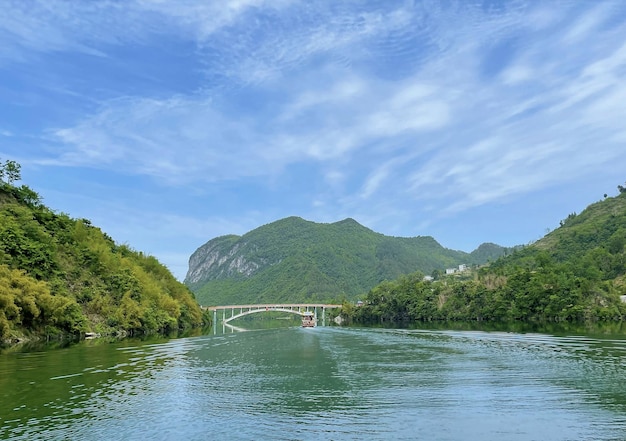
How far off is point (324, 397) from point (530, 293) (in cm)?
8523

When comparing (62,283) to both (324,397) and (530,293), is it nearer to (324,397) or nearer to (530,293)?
(324,397)

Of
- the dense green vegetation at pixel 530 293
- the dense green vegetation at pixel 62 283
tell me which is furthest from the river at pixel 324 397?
the dense green vegetation at pixel 530 293

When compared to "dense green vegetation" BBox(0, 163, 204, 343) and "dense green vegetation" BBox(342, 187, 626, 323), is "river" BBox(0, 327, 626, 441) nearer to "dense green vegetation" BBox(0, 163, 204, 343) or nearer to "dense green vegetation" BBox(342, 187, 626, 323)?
"dense green vegetation" BBox(0, 163, 204, 343)

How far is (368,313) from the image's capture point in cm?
13600

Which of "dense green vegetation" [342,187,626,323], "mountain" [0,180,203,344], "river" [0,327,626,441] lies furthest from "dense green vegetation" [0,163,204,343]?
"dense green vegetation" [342,187,626,323]

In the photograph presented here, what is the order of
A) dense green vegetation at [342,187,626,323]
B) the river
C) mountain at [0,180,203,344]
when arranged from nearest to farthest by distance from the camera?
the river → mountain at [0,180,203,344] → dense green vegetation at [342,187,626,323]

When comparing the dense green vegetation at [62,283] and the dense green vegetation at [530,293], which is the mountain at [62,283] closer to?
the dense green vegetation at [62,283]

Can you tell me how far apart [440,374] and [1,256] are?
152 feet

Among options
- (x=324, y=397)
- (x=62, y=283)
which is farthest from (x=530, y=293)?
(x=324, y=397)

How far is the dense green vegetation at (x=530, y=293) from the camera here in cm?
8806

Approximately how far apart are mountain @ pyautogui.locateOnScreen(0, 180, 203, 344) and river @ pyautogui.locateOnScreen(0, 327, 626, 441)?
15391 millimetres

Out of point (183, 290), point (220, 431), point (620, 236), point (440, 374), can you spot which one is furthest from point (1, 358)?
point (620, 236)

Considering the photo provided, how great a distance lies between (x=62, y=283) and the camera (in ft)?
198

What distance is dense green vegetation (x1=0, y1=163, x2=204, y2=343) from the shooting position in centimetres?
4716
